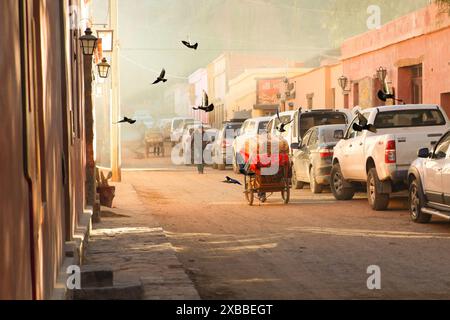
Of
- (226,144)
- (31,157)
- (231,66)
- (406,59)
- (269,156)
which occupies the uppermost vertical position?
(231,66)

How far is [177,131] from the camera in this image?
55.0 m

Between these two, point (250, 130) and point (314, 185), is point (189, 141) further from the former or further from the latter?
point (314, 185)

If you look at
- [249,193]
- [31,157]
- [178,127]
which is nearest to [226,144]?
[178,127]

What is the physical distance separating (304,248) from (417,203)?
12.2ft

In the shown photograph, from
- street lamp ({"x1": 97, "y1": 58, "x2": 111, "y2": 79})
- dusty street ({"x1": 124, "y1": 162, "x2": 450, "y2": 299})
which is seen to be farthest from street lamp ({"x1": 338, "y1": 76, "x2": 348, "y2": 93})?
dusty street ({"x1": 124, "y1": 162, "x2": 450, "y2": 299})

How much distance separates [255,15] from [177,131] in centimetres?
6998

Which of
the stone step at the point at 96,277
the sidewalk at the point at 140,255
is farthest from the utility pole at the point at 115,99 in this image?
the stone step at the point at 96,277

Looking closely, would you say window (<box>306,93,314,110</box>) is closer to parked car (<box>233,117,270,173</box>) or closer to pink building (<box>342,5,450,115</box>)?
pink building (<box>342,5,450,115</box>)

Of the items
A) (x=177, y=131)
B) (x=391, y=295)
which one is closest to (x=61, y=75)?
(x=391, y=295)

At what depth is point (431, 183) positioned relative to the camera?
16.2 meters

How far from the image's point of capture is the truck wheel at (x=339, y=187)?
22875 mm

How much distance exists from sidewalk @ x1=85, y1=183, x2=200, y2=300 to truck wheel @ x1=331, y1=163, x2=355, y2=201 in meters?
5.02

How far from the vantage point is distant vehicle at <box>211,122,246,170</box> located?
4041 cm

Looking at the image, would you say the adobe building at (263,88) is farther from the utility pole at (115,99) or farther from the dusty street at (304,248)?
the dusty street at (304,248)
